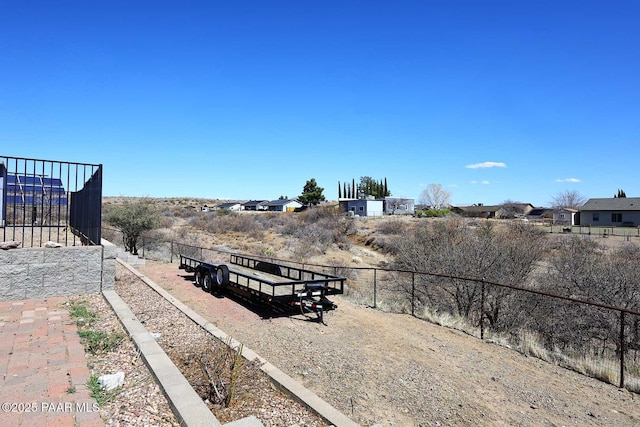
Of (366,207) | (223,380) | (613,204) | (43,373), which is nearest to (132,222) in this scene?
(43,373)

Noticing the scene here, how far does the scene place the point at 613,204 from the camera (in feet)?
174

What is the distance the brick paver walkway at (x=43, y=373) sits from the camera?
3561 millimetres

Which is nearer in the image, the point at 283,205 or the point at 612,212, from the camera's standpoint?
the point at 612,212

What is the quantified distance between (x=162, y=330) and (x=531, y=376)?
248 inches

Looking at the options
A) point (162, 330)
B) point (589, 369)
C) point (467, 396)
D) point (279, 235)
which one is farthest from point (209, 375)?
point (279, 235)

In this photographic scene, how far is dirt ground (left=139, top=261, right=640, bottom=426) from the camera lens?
4902mm

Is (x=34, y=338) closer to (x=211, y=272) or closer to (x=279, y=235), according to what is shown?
(x=211, y=272)

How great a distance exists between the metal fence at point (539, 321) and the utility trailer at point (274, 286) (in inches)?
74.7

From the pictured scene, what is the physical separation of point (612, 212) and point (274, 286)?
59144mm

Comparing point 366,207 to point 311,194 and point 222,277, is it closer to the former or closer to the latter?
point 311,194

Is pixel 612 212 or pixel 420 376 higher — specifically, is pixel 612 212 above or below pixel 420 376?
above

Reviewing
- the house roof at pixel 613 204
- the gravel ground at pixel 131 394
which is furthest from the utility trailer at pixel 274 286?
the house roof at pixel 613 204

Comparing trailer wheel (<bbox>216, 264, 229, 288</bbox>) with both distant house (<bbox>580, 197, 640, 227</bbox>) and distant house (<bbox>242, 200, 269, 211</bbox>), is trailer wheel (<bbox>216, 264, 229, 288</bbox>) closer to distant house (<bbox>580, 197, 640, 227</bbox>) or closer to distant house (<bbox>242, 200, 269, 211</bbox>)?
distant house (<bbox>580, 197, 640, 227</bbox>)

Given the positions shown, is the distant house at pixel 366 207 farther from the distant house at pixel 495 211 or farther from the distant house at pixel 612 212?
the distant house at pixel 612 212
